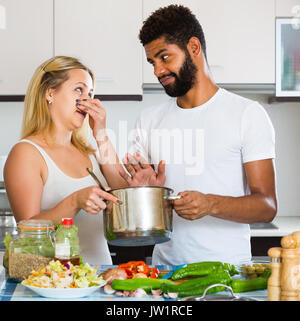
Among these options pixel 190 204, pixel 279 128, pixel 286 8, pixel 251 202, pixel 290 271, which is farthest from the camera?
pixel 279 128

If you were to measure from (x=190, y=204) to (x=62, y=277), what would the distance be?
313 mm

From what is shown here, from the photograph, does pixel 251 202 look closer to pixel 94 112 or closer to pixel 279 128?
pixel 94 112

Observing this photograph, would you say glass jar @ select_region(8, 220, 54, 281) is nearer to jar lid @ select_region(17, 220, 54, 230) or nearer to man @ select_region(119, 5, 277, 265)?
jar lid @ select_region(17, 220, 54, 230)

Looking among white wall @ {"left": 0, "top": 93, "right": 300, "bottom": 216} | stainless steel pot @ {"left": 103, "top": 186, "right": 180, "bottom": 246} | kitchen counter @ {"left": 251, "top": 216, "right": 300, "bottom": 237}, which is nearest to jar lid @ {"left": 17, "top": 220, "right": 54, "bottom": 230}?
stainless steel pot @ {"left": 103, "top": 186, "right": 180, "bottom": 246}

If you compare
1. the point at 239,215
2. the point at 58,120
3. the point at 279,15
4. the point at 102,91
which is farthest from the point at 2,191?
the point at 279,15

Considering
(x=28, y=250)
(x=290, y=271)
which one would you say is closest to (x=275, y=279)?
(x=290, y=271)

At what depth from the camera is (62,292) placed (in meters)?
0.87

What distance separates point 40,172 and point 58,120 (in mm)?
207

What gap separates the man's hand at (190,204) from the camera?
1045mm
